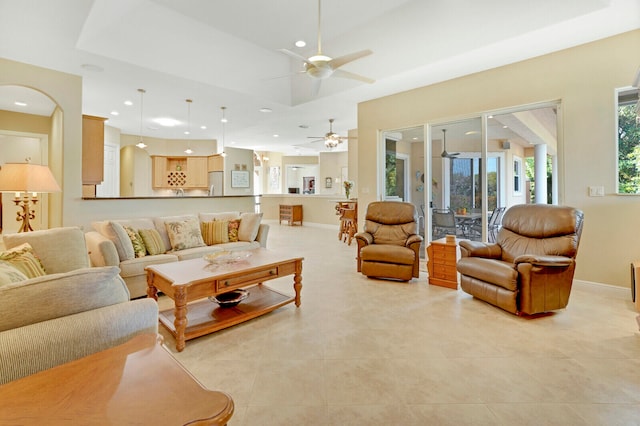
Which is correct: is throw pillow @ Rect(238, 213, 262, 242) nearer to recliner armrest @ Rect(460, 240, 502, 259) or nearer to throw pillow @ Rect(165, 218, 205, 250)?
throw pillow @ Rect(165, 218, 205, 250)

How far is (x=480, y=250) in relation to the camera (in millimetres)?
3369

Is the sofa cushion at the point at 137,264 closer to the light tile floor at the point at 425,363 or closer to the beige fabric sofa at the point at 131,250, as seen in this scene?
the beige fabric sofa at the point at 131,250

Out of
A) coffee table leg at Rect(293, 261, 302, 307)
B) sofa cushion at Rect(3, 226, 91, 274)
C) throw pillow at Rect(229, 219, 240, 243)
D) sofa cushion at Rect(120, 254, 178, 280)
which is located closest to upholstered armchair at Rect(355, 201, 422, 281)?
coffee table leg at Rect(293, 261, 302, 307)

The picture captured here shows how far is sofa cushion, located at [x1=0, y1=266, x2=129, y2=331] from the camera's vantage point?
1.03 meters

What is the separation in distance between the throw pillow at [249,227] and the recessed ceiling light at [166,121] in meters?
3.97

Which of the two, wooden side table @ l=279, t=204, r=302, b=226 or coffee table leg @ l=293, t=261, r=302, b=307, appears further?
wooden side table @ l=279, t=204, r=302, b=226

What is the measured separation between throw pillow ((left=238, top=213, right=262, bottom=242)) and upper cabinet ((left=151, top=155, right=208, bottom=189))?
514 centimetres

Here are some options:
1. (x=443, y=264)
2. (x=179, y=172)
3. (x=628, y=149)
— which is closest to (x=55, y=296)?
(x=443, y=264)

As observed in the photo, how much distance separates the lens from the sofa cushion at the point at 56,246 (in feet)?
7.34

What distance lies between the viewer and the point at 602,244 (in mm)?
3521

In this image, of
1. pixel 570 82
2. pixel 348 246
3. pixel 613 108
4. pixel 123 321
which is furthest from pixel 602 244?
pixel 123 321

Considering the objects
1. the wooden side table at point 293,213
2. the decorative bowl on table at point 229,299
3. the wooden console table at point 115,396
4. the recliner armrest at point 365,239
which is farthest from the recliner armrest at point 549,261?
the wooden side table at point 293,213

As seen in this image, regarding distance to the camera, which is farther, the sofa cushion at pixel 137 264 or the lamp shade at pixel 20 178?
the sofa cushion at pixel 137 264

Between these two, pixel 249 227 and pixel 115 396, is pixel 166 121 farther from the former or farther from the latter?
pixel 115 396
